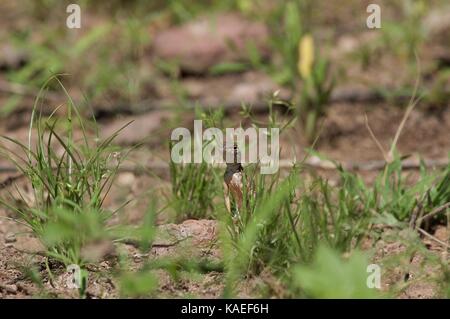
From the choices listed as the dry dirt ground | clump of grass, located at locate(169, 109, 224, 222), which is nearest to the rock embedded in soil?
the dry dirt ground

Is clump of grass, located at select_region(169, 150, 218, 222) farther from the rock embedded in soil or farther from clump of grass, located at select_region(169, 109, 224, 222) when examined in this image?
the rock embedded in soil

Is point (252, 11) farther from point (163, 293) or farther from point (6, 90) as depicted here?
point (163, 293)

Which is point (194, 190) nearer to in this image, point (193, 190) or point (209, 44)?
point (193, 190)

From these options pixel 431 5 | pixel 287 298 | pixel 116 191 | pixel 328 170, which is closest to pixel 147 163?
pixel 116 191

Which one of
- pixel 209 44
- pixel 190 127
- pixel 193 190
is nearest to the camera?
pixel 193 190

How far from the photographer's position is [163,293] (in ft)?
7.44

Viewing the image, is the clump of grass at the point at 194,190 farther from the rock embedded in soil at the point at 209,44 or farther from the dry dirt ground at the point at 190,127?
the rock embedded in soil at the point at 209,44

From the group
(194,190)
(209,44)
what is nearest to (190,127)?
(209,44)

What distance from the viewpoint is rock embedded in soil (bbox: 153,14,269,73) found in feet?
14.0

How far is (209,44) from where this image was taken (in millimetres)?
4301

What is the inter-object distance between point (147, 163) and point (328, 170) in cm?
74

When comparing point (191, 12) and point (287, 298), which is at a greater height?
point (191, 12)

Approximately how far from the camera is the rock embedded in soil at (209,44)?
14.0 ft

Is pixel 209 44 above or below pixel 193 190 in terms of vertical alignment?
above
